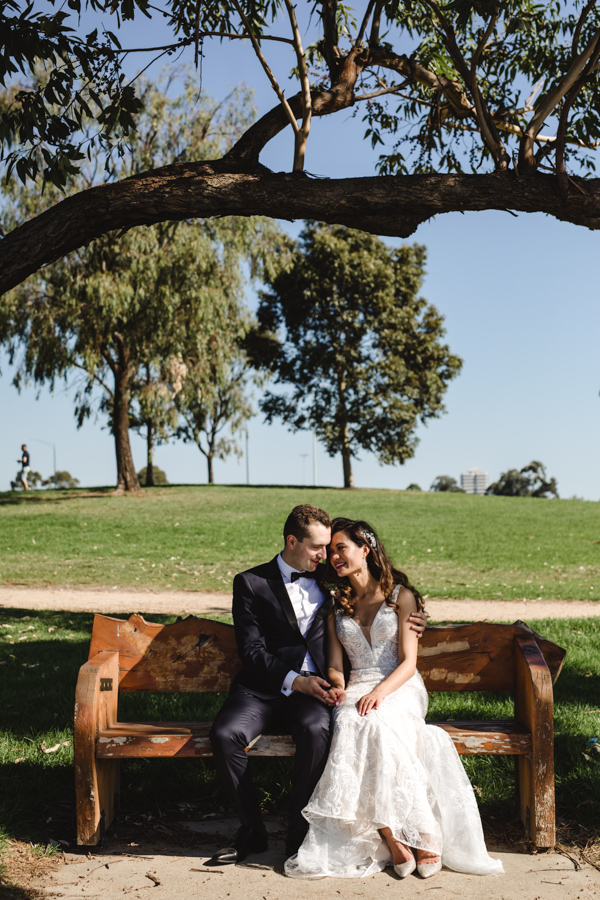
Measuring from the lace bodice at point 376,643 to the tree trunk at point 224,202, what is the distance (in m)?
2.69

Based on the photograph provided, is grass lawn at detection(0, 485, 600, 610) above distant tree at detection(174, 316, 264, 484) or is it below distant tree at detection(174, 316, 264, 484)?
below

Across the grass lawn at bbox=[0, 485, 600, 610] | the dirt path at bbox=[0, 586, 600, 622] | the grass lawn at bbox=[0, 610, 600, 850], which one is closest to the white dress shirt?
the grass lawn at bbox=[0, 610, 600, 850]

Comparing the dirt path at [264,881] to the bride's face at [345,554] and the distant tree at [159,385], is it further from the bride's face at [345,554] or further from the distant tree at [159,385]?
the distant tree at [159,385]

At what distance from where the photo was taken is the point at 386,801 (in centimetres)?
334

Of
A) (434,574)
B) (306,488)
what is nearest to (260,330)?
(306,488)

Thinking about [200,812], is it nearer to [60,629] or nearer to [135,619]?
[135,619]

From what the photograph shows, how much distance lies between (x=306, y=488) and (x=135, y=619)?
1087 inches

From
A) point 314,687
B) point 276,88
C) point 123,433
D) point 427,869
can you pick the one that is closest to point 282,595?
point 314,687

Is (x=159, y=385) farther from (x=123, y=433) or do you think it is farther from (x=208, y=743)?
(x=208, y=743)

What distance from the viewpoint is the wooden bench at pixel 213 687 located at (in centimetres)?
364

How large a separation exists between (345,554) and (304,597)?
13.0 inches

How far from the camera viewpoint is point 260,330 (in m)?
34.2

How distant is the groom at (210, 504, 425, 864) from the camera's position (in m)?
3.55

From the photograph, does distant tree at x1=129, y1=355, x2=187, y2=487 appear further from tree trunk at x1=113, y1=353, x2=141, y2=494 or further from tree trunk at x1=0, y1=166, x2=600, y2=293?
tree trunk at x1=0, y1=166, x2=600, y2=293
